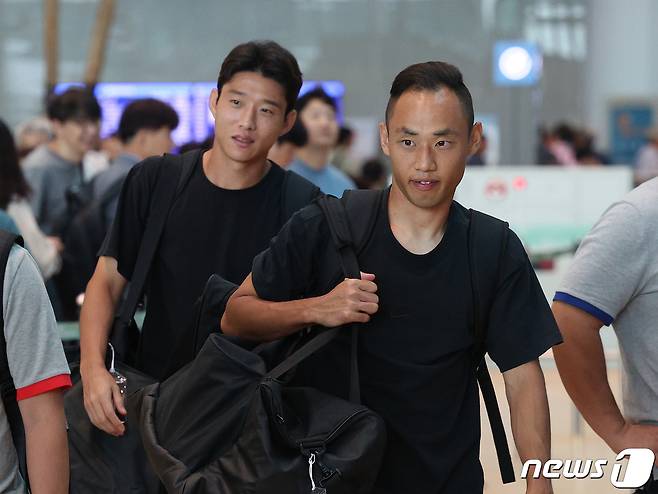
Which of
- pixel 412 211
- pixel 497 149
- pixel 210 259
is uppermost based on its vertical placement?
pixel 412 211

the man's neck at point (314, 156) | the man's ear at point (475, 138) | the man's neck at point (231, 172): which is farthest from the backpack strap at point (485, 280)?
the man's neck at point (314, 156)

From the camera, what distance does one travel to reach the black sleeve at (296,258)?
2299 millimetres

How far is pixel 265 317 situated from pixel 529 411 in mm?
519

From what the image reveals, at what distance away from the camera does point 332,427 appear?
84.9 inches

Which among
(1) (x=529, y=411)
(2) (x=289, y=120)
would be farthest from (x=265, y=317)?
(2) (x=289, y=120)

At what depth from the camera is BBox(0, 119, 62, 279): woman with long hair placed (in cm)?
402

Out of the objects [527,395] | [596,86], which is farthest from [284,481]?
[596,86]

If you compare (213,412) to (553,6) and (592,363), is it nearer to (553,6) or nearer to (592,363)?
(592,363)

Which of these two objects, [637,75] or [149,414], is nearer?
[149,414]

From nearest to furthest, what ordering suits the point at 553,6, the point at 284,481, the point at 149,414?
the point at 284,481 → the point at 149,414 → the point at 553,6

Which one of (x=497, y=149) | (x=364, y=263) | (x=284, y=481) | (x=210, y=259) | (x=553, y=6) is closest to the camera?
(x=284, y=481)

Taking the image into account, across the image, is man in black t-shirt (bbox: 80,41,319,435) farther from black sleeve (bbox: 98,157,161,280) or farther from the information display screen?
the information display screen

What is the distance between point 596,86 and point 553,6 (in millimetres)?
1760

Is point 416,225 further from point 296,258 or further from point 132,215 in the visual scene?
point 132,215
